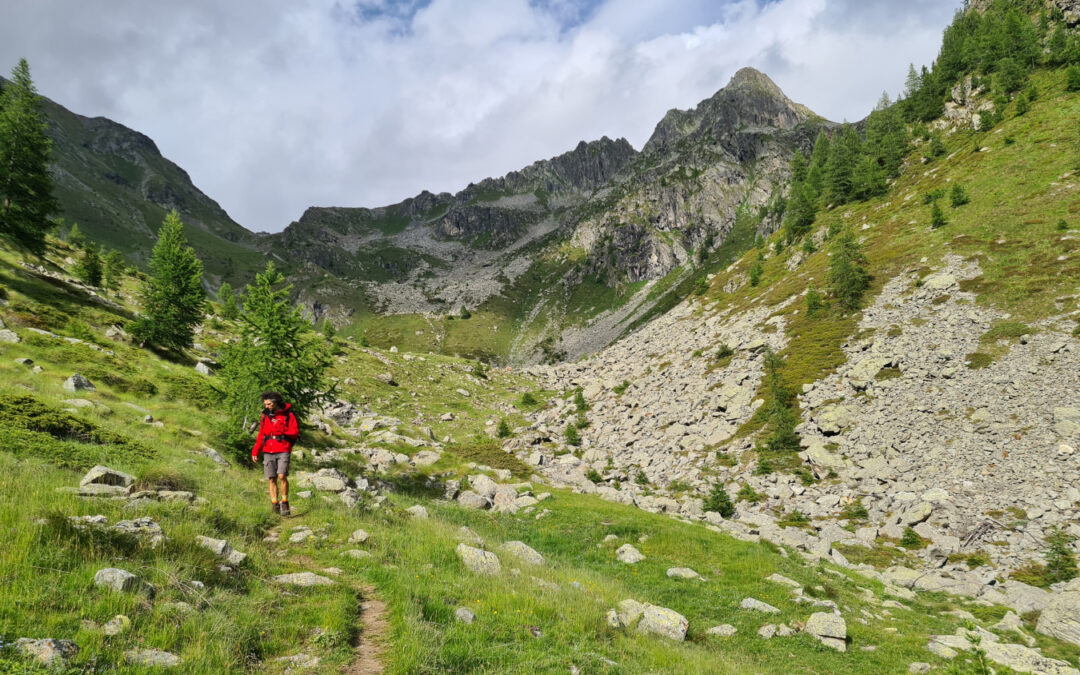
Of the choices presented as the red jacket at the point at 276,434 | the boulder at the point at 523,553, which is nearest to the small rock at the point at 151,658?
the red jacket at the point at 276,434

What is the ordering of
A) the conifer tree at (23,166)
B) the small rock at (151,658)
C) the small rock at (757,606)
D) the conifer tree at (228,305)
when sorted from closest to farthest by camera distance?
the small rock at (151,658) → the small rock at (757,606) → the conifer tree at (23,166) → the conifer tree at (228,305)

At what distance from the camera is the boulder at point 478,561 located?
11.0m

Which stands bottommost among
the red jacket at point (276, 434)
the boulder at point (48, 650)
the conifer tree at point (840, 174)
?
the boulder at point (48, 650)

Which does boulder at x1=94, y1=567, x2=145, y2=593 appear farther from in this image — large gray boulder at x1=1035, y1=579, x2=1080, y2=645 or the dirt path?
large gray boulder at x1=1035, y1=579, x2=1080, y2=645

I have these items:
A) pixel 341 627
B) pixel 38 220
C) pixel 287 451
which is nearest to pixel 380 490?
pixel 287 451

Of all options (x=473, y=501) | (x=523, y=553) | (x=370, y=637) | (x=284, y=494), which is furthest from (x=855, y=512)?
(x=284, y=494)

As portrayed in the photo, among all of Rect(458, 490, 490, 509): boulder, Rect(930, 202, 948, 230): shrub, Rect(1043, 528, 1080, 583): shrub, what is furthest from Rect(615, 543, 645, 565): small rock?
Rect(930, 202, 948, 230): shrub

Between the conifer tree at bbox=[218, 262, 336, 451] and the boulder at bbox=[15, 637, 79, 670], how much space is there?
1685cm

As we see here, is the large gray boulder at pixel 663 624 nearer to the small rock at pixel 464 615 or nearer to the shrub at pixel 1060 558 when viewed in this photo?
the small rock at pixel 464 615

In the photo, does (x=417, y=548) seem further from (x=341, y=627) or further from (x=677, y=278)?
(x=677, y=278)

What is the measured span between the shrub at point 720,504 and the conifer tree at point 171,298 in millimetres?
37939

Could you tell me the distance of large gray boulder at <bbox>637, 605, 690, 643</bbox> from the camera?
10000mm

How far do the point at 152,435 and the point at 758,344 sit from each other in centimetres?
4640

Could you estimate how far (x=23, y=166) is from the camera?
31141 millimetres
